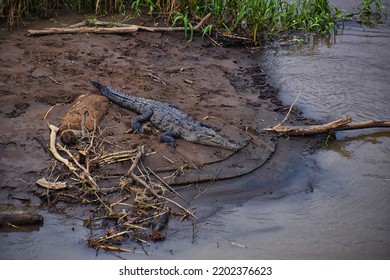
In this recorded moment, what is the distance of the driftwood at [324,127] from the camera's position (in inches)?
253

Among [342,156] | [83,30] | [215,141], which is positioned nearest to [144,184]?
[215,141]

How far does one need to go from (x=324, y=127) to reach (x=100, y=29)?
3.75 metres

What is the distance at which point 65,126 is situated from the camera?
19.7 feet

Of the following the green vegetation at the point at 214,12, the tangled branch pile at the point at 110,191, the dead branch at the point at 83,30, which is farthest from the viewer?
the green vegetation at the point at 214,12

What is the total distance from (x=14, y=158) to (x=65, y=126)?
624 mm

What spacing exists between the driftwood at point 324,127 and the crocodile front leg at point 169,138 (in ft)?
3.54

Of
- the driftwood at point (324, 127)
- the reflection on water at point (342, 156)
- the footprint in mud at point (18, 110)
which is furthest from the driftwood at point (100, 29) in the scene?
the driftwood at point (324, 127)

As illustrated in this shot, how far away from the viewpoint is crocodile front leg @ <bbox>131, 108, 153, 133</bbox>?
6309mm

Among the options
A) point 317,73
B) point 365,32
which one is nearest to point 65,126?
point 317,73

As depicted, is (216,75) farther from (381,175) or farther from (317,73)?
(381,175)

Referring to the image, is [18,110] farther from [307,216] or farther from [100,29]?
[307,216]

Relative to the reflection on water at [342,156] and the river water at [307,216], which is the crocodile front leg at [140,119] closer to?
the river water at [307,216]

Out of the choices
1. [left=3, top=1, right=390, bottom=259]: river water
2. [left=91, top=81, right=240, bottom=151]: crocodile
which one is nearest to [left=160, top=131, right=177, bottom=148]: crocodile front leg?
[left=91, top=81, right=240, bottom=151]: crocodile

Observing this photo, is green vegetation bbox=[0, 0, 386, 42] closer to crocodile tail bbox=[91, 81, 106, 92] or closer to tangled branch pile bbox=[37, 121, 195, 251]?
crocodile tail bbox=[91, 81, 106, 92]
